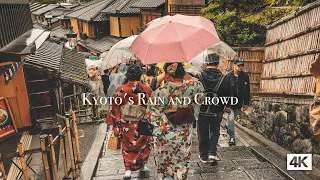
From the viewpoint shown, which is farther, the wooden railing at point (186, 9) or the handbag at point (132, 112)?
the wooden railing at point (186, 9)

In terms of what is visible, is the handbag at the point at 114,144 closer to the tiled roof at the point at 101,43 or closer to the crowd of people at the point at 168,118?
the crowd of people at the point at 168,118

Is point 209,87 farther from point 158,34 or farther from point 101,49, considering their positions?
point 101,49

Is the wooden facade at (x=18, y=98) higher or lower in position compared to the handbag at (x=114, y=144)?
higher

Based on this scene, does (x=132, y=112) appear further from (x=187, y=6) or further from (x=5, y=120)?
(x=187, y=6)

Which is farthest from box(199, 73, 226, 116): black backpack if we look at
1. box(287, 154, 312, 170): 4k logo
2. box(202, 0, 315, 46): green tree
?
box(202, 0, 315, 46): green tree

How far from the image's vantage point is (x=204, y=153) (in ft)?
17.7

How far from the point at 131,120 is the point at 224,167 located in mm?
2151

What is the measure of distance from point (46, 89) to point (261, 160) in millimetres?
9026

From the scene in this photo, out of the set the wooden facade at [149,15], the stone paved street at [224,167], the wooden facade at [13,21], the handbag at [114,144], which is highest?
the wooden facade at [149,15]

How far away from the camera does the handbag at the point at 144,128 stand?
4.79 metres

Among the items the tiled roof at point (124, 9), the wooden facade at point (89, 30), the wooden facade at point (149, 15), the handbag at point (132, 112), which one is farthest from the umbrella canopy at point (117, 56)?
the wooden facade at point (89, 30)

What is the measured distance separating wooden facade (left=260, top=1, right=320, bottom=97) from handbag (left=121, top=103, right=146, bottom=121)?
3.82m

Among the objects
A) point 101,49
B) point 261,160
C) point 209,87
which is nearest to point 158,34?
point 209,87

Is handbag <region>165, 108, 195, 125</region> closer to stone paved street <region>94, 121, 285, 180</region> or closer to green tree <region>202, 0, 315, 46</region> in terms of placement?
stone paved street <region>94, 121, 285, 180</region>
